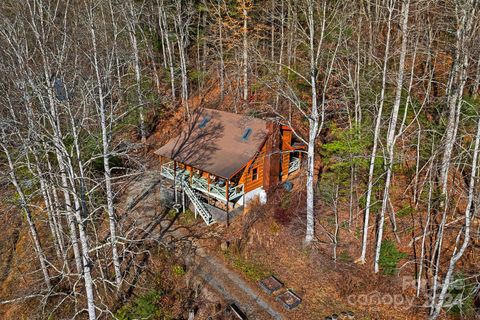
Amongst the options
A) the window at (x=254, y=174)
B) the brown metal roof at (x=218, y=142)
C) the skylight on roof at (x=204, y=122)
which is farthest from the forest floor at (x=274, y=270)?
the skylight on roof at (x=204, y=122)

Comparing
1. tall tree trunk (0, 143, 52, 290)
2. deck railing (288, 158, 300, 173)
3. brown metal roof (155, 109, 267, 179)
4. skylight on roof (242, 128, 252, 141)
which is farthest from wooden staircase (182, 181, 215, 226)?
tall tree trunk (0, 143, 52, 290)

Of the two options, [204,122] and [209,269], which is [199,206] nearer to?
[209,269]

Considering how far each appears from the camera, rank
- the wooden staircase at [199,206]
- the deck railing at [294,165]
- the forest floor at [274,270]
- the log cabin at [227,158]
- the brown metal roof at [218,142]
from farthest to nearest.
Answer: the deck railing at [294,165] < the log cabin at [227,158] < the wooden staircase at [199,206] < the brown metal roof at [218,142] < the forest floor at [274,270]

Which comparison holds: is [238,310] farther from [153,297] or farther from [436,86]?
[436,86]

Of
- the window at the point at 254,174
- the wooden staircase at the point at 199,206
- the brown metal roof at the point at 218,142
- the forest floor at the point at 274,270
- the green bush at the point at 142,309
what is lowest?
the green bush at the point at 142,309

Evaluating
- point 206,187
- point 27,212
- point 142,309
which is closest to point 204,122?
point 206,187

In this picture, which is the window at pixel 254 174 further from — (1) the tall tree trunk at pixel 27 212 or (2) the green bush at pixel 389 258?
(1) the tall tree trunk at pixel 27 212

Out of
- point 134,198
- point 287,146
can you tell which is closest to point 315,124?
point 287,146
